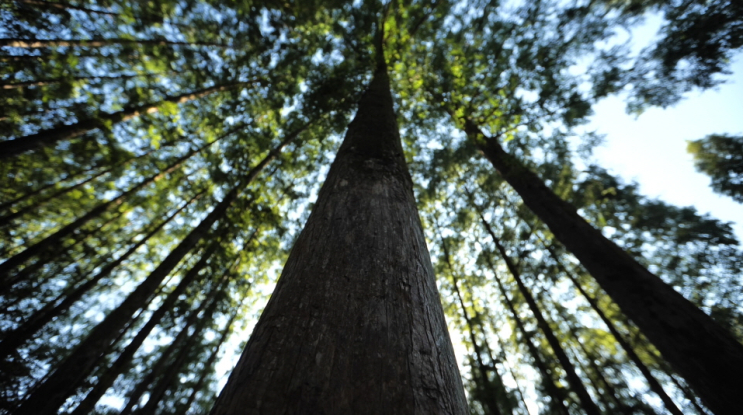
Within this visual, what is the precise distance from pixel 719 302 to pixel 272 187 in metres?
13.6

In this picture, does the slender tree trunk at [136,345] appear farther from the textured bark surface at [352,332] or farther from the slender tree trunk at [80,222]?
the textured bark surface at [352,332]

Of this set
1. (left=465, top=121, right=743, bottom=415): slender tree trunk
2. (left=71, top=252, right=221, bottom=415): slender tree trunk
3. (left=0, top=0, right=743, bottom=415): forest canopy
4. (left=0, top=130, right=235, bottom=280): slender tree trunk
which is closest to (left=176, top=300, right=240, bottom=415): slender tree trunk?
(left=0, top=0, right=743, bottom=415): forest canopy

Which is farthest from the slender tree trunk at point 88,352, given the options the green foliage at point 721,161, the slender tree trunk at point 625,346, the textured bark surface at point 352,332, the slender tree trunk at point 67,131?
the green foliage at point 721,161

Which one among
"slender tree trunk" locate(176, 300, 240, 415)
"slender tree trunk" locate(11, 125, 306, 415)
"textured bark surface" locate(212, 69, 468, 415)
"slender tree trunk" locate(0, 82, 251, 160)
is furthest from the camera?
"slender tree trunk" locate(176, 300, 240, 415)

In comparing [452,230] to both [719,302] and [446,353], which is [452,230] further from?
[446,353]

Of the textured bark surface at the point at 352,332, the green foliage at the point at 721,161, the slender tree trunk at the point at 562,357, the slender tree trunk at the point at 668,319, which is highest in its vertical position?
the green foliage at the point at 721,161

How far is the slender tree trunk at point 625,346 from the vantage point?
25.4 ft

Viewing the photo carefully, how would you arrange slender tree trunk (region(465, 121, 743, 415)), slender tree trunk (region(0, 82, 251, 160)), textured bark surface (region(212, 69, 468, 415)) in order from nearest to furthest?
textured bark surface (region(212, 69, 468, 415)) → slender tree trunk (region(465, 121, 743, 415)) → slender tree trunk (region(0, 82, 251, 160))

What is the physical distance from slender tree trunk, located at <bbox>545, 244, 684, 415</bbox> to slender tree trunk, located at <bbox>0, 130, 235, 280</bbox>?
40.4 ft

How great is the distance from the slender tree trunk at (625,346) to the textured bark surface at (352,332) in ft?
34.2

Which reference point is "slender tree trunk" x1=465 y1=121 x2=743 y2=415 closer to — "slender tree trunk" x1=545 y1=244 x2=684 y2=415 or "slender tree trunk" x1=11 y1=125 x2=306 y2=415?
"slender tree trunk" x1=545 y1=244 x2=684 y2=415

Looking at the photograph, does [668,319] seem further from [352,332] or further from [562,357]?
[562,357]

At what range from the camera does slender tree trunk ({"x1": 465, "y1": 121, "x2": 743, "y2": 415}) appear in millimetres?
2113

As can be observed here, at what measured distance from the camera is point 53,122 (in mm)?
5914
